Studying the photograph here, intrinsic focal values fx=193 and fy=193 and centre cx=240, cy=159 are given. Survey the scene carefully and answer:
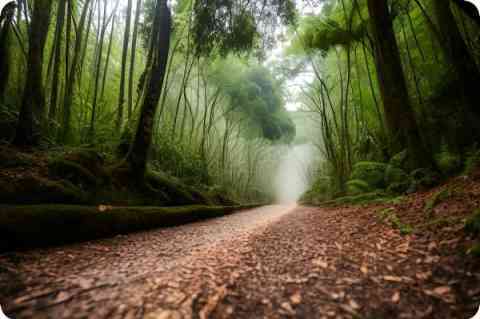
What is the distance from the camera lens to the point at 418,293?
106 centimetres

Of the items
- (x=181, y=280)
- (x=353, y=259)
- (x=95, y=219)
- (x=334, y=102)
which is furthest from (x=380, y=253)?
(x=334, y=102)

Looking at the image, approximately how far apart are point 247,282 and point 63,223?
5.92 ft

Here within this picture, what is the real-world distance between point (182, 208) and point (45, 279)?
7.74ft

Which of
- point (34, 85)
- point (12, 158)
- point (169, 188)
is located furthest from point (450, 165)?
point (34, 85)

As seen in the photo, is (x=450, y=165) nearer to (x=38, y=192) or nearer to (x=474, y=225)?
(x=474, y=225)

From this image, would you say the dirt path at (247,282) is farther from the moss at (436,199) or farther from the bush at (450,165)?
the bush at (450,165)

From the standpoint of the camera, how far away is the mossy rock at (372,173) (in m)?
3.89

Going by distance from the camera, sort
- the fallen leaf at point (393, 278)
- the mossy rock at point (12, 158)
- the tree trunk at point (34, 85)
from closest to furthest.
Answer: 1. the fallen leaf at point (393, 278)
2. the mossy rock at point (12, 158)
3. the tree trunk at point (34, 85)

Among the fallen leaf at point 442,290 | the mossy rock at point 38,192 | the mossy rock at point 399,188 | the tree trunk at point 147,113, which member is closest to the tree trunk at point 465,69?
the mossy rock at point 399,188

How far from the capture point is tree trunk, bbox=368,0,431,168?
3000 mm

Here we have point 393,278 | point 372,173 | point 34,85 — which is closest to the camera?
point 393,278

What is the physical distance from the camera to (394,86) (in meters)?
3.19

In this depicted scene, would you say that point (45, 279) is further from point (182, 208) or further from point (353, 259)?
point (182, 208)

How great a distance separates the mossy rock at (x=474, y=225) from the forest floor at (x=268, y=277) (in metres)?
0.05
